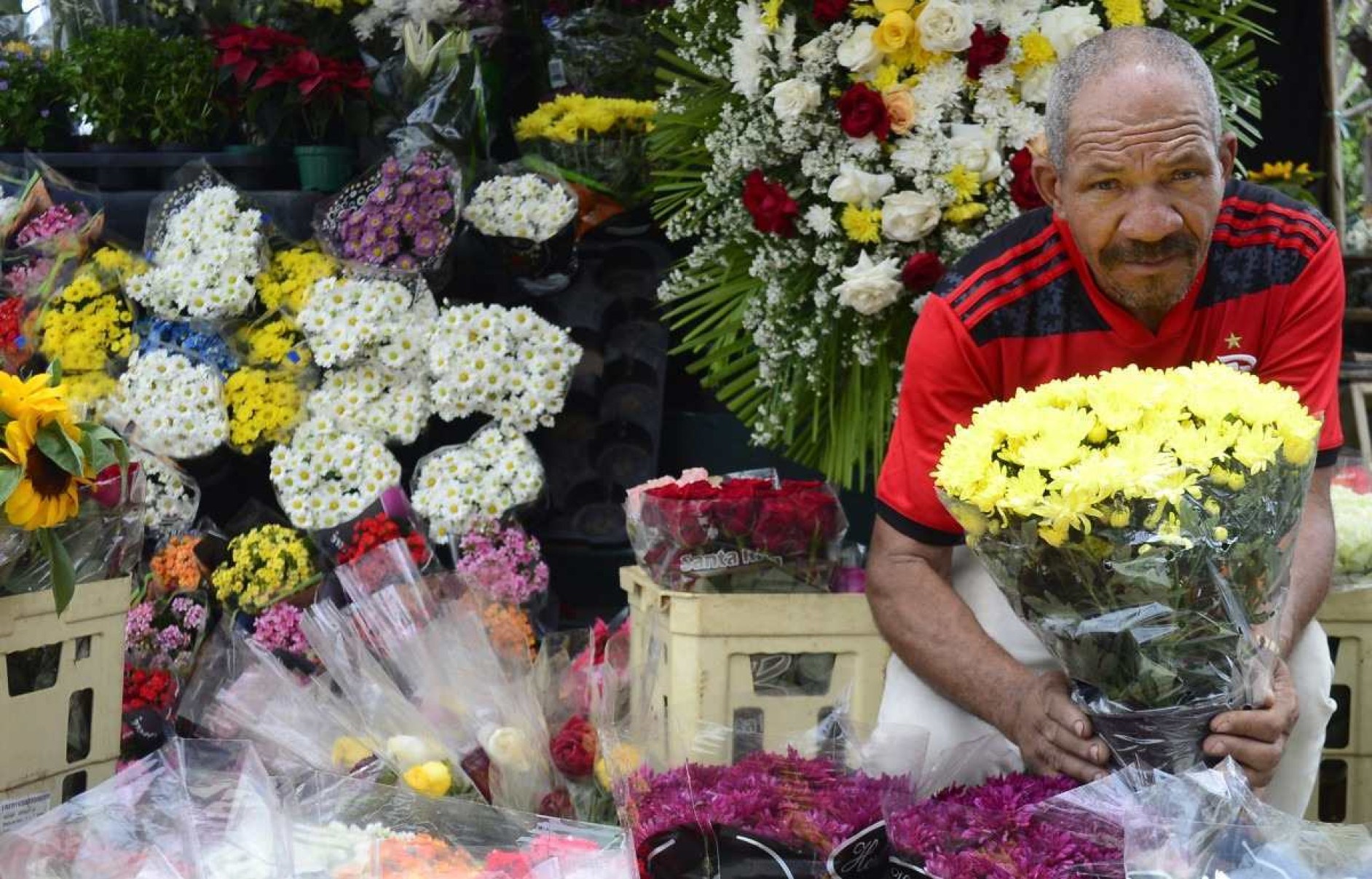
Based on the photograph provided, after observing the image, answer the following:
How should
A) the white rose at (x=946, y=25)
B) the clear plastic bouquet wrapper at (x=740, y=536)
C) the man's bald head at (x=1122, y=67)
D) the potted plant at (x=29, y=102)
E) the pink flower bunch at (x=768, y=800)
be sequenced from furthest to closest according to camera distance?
the potted plant at (x=29, y=102) < the white rose at (x=946, y=25) < the clear plastic bouquet wrapper at (x=740, y=536) < the man's bald head at (x=1122, y=67) < the pink flower bunch at (x=768, y=800)

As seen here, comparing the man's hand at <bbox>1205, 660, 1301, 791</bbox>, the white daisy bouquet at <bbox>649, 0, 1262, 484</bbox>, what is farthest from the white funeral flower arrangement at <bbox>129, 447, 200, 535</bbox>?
the man's hand at <bbox>1205, 660, 1301, 791</bbox>

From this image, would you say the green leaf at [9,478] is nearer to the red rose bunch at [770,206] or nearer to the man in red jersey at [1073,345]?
the man in red jersey at [1073,345]

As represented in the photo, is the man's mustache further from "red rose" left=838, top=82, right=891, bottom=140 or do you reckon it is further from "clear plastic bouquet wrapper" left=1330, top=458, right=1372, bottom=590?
"red rose" left=838, top=82, right=891, bottom=140

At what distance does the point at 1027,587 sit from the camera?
1.71m

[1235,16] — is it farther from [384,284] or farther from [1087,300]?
[384,284]

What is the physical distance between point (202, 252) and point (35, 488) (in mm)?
1501

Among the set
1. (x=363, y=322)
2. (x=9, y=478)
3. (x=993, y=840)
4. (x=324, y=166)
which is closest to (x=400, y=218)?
(x=363, y=322)

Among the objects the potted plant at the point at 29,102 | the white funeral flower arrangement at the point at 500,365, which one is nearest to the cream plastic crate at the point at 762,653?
the white funeral flower arrangement at the point at 500,365

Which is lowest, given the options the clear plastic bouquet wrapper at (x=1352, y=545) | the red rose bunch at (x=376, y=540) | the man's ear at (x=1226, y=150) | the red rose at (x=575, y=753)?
the red rose at (x=575, y=753)

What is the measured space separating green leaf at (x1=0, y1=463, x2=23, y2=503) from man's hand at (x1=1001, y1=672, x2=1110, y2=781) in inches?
47.6

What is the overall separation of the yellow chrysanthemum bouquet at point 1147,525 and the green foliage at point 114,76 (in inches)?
106

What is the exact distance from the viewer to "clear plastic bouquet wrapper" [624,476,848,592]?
250 centimetres

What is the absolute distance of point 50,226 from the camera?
3547mm

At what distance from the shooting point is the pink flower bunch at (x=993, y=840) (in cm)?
161
